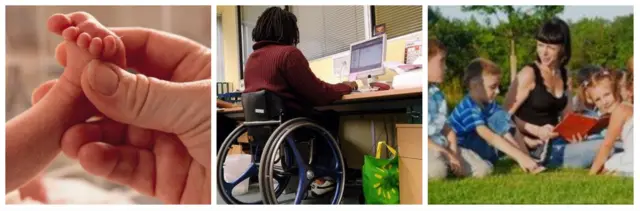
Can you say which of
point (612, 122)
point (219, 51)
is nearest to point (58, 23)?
point (219, 51)

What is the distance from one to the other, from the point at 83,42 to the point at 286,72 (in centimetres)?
69

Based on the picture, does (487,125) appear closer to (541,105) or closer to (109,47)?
(541,105)

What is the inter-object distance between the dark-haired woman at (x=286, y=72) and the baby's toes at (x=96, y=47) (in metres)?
0.52

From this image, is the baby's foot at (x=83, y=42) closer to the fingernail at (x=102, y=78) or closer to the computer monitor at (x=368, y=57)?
the fingernail at (x=102, y=78)

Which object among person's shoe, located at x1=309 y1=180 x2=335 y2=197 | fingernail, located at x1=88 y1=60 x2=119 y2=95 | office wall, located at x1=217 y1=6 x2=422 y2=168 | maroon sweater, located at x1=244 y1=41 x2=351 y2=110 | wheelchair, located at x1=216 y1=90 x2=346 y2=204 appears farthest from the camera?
office wall, located at x1=217 y1=6 x2=422 y2=168

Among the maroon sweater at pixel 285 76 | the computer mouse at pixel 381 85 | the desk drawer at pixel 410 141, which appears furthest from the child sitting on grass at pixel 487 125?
the maroon sweater at pixel 285 76

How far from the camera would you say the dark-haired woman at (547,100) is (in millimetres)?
1715

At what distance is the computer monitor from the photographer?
217cm

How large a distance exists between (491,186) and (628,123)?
0.53 meters

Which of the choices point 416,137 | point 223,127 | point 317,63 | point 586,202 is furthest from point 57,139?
point 586,202

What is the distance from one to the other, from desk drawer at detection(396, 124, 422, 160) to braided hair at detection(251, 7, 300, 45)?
56 cm

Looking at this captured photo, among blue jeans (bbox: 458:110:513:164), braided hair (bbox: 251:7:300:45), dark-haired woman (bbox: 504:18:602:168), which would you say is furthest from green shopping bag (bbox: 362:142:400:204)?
braided hair (bbox: 251:7:300:45)

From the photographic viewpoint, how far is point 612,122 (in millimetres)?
1705

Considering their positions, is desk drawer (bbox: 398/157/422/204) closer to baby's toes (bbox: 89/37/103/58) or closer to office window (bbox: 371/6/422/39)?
office window (bbox: 371/6/422/39)
